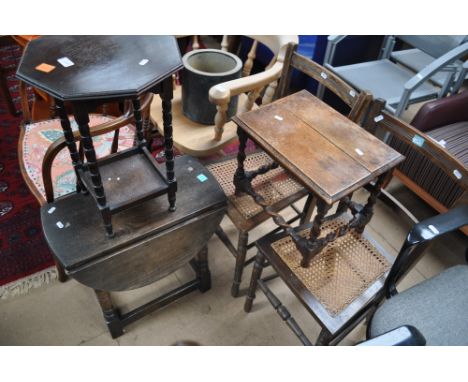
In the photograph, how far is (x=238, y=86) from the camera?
5.24ft

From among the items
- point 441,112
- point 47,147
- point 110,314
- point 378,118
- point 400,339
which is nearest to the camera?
point 400,339

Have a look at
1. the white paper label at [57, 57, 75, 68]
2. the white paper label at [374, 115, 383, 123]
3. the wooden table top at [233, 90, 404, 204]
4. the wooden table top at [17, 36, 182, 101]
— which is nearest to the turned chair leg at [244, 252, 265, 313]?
the wooden table top at [233, 90, 404, 204]

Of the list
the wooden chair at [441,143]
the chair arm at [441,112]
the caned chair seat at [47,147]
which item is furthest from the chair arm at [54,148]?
the chair arm at [441,112]

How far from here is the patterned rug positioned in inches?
73.6

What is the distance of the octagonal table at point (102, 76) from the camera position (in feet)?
3.09

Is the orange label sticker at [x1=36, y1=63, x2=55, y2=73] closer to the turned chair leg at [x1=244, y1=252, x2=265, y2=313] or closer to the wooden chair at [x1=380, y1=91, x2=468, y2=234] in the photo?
the turned chair leg at [x1=244, y1=252, x2=265, y2=313]

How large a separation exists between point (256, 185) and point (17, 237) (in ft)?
4.54

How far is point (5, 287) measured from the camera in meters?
1.83

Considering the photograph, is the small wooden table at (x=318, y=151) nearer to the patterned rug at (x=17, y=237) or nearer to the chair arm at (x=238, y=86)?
the chair arm at (x=238, y=86)

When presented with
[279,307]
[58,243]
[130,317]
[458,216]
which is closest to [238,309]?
[279,307]

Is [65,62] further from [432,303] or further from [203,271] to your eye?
[432,303]

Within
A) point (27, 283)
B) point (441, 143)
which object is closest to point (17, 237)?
point (27, 283)

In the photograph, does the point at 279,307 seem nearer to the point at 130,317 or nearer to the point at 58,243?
the point at 130,317

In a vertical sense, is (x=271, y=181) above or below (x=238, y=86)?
below
